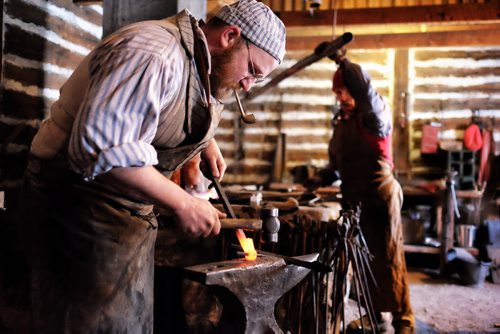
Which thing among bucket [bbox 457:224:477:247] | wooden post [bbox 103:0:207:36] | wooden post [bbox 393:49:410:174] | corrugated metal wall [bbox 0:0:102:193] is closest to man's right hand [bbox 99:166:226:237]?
wooden post [bbox 103:0:207:36]

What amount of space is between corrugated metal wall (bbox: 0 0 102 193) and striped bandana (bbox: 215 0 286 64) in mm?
3028

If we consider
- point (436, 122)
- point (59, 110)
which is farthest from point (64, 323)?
point (436, 122)

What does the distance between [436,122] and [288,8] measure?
3.87 meters

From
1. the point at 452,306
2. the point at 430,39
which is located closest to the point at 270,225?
the point at 452,306

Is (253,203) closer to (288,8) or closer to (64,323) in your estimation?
(64,323)

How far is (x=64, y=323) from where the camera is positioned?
2.25 meters

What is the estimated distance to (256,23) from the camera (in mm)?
2270

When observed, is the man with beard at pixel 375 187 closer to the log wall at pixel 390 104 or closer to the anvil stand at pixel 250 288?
the anvil stand at pixel 250 288

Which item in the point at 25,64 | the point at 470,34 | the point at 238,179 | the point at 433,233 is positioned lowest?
the point at 433,233

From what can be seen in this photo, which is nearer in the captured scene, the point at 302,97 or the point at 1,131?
the point at 1,131

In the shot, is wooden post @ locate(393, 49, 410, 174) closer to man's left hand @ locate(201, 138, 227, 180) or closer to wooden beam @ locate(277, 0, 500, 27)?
wooden beam @ locate(277, 0, 500, 27)

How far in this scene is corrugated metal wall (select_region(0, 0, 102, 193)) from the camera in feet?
15.1

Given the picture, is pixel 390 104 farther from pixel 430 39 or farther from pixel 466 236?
pixel 466 236

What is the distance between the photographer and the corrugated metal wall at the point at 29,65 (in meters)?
4.61
